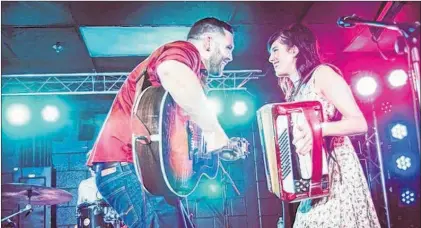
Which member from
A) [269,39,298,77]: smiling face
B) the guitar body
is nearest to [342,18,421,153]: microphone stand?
[269,39,298,77]: smiling face

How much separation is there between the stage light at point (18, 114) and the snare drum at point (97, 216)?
27.0 inches

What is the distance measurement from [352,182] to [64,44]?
91.8 inches

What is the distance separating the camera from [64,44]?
343 centimetres

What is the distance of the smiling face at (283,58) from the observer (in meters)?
2.43

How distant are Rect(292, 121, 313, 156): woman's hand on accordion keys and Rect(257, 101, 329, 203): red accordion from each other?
0.01m

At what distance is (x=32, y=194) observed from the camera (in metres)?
2.76

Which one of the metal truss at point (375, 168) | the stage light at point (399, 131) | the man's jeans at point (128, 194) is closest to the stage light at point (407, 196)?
the metal truss at point (375, 168)

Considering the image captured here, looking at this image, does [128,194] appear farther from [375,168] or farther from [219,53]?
[375,168]

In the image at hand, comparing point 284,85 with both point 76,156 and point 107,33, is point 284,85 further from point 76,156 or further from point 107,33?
point 76,156

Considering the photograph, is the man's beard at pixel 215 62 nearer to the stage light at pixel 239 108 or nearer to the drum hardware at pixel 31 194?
the stage light at pixel 239 108

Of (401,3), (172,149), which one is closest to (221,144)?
(172,149)

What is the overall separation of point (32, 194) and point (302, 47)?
1763 mm

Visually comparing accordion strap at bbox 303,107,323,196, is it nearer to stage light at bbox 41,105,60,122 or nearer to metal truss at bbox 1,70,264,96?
metal truss at bbox 1,70,264,96

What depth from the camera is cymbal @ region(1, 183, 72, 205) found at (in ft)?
8.68
